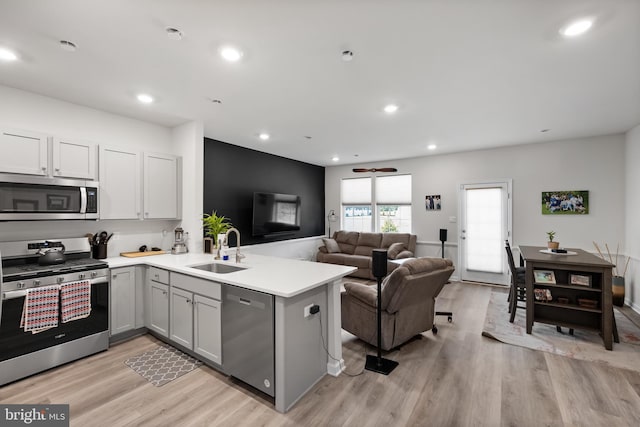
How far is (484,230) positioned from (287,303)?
534 centimetres

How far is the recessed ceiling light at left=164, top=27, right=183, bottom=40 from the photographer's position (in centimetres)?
204

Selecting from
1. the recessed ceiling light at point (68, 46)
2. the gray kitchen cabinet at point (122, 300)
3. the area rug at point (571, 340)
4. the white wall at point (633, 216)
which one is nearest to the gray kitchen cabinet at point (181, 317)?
the gray kitchen cabinet at point (122, 300)

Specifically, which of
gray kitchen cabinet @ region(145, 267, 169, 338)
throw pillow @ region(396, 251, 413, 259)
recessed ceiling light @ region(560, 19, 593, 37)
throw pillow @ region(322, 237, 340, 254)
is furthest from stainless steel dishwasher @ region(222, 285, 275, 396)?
throw pillow @ region(322, 237, 340, 254)

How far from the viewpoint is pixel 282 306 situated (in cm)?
210

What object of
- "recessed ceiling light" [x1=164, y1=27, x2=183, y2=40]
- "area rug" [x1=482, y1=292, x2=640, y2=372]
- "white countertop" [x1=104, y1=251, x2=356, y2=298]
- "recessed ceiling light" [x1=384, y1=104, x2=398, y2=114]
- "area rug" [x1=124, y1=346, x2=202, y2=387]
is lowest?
"area rug" [x1=124, y1=346, x2=202, y2=387]

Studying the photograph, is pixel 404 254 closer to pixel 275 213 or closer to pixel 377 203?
pixel 377 203

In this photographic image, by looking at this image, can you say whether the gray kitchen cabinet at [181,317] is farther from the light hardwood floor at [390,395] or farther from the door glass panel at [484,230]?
the door glass panel at [484,230]

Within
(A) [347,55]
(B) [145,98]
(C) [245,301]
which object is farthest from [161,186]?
(A) [347,55]

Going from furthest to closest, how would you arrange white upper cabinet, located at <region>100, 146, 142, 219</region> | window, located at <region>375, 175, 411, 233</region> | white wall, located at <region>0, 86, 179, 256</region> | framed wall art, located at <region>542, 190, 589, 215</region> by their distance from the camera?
window, located at <region>375, 175, 411, 233</region>, framed wall art, located at <region>542, 190, 589, 215</region>, white upper cabinet, located at <region>100, 146, 142, 219</region>, white wall, located at <region>0, 86, 179, 256</region>

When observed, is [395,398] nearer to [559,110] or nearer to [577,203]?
[559,110]

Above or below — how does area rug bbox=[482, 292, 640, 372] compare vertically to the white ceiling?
below

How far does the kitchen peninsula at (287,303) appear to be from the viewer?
2.12m

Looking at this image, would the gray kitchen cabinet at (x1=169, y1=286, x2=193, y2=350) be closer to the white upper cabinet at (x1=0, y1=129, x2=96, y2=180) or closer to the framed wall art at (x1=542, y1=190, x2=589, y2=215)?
the white upper cabinet at (x1=0, y1=129, x2=96, y2=180)

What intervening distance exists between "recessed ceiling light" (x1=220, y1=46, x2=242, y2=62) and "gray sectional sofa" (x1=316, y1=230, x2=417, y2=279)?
483 cm
